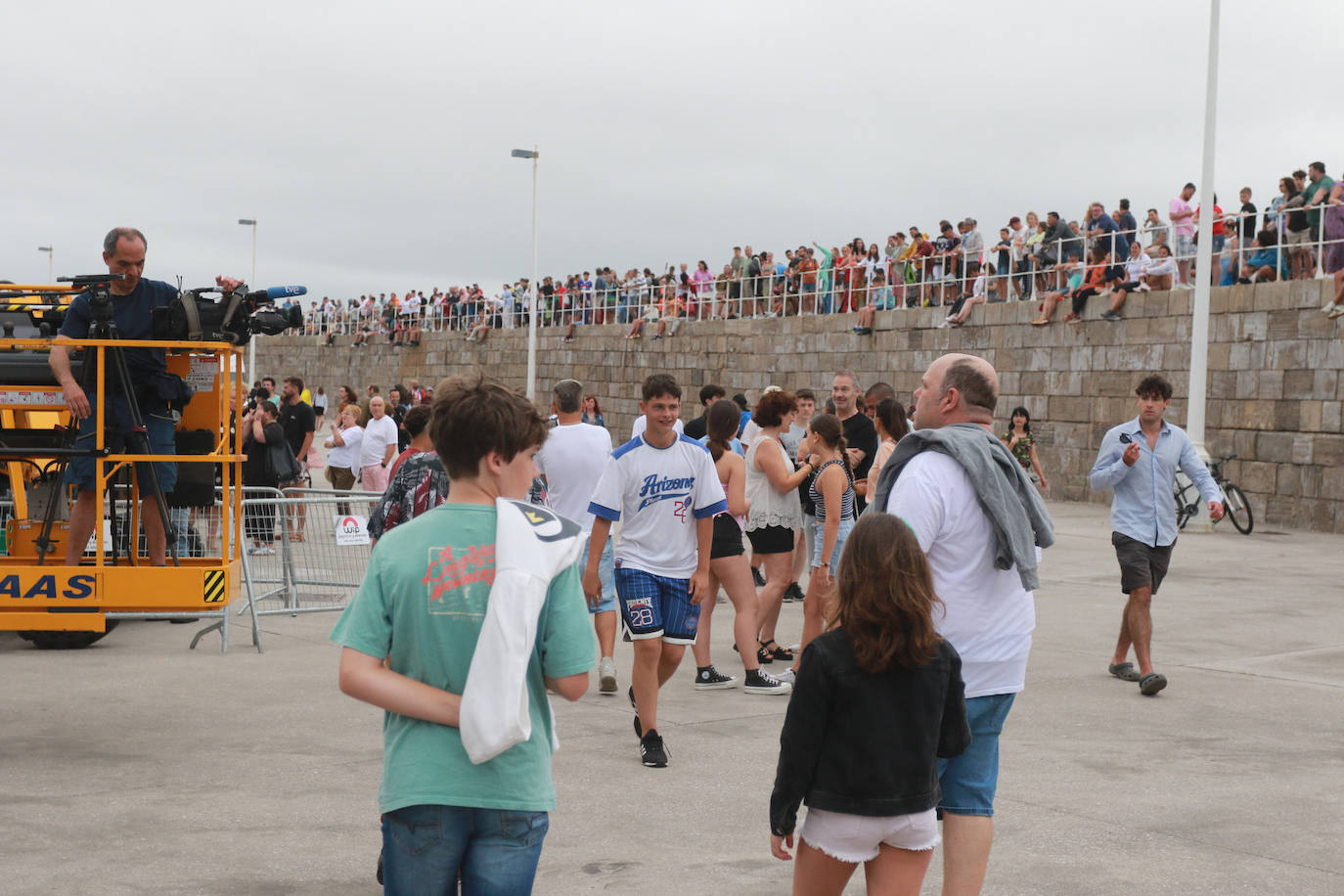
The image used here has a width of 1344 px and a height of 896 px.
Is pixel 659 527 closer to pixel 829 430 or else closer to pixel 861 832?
pixel 829 430

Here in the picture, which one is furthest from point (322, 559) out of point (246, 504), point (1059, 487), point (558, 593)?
point (1059, 487)

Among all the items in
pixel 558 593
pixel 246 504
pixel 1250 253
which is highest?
pixel 1250 253

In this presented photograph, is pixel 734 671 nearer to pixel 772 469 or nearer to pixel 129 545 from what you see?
pixel 772 469

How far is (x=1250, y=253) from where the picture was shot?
20.2m

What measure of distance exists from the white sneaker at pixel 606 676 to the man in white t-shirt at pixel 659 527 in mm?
1045

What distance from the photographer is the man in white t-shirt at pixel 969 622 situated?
12.7 ft

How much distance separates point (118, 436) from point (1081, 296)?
1896 cm

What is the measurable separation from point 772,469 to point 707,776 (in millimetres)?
3038

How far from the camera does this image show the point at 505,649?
2549mm

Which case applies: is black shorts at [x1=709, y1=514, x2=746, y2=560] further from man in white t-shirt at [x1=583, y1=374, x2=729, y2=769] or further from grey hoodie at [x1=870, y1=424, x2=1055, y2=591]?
grey hoodie at [x1=870, y1=424, x2=1055, y2=591]

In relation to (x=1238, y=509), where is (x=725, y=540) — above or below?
above

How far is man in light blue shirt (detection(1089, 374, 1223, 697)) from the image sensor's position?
8008 millimetres

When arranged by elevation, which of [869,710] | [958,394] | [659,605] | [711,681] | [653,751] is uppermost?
[958,394]

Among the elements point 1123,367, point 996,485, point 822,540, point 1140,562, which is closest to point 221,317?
point 996,485
